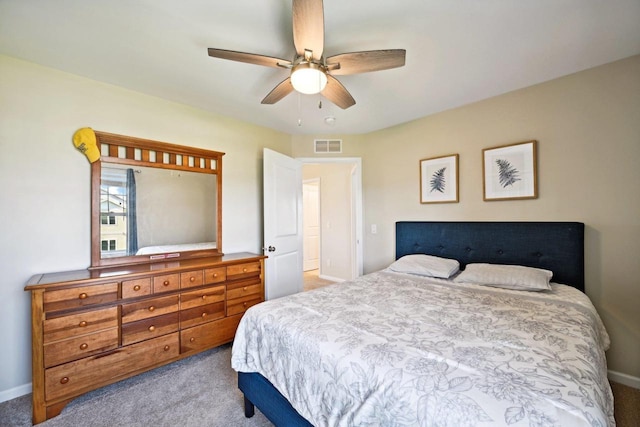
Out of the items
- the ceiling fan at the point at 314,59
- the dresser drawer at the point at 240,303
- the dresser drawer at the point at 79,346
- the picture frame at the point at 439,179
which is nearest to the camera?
the ceiling fan at the point at 314,59

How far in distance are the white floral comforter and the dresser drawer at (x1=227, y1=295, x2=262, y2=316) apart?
0.96 metres

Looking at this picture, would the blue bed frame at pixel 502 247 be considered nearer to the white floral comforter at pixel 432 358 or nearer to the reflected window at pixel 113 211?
the white floral comforter at pixel 432 358

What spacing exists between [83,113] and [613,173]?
4293mm

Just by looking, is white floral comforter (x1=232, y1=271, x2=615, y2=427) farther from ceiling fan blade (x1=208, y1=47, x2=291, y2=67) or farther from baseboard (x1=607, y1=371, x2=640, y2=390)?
ceiling fan blade (x1=208, y1=47, x2=291, y2=67)

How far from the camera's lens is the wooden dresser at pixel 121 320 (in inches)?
64.8

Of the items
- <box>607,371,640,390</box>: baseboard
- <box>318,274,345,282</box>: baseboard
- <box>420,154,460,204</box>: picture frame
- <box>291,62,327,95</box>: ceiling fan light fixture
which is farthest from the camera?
<box>318,274,345,282</box>: baseboard

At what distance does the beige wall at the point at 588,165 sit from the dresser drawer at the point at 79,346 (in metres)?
3.21

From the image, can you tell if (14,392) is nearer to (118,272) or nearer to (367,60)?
(118,272)

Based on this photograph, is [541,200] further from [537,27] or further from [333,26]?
[333,26]

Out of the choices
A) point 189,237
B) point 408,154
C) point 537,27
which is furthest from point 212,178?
point 537,27

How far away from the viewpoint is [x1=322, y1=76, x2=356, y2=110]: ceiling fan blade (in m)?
1.79

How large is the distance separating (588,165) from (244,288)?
3.21 meters

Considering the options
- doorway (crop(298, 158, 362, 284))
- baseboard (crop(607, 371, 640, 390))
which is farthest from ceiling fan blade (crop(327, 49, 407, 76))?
doorway (crop(298, 158, 362, 284))

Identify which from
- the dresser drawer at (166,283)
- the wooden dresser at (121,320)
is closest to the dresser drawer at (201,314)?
the wooden dresser at (121,320)
